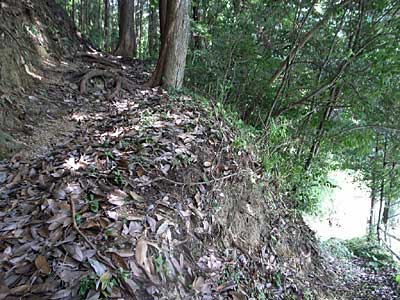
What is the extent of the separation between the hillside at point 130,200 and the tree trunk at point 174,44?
32 cm

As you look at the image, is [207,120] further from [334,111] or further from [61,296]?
[334,111]

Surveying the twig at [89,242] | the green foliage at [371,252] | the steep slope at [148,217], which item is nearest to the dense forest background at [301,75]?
the steep slope at [148,217]

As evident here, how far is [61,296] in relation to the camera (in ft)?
5.86

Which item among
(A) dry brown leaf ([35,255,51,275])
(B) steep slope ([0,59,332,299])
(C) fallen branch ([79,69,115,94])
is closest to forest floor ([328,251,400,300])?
(B) steep slope ([0,59,332,299])

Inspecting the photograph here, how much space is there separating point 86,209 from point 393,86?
5440 mm

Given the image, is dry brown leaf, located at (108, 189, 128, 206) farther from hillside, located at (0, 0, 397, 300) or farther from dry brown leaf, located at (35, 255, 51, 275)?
dry brown leaf, located at (35, 255, 51, 275)

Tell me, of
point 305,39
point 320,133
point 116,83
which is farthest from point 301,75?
point 116,83

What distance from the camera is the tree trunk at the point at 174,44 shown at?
5137mm

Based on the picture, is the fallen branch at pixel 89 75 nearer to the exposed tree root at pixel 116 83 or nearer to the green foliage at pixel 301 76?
the exposed tree root at pixel 116 83

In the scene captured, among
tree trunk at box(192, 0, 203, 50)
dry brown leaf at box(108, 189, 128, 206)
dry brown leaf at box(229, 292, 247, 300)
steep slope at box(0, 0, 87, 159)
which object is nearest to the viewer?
dry brown leaf at box(108, 189, 128, 206)

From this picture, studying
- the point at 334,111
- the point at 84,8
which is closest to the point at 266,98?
the point at 334,111

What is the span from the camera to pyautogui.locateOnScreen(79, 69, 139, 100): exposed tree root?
539cm

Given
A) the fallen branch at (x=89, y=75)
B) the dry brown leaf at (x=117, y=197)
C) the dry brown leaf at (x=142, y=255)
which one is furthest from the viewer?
the fallen branch at (x=89, y=75)

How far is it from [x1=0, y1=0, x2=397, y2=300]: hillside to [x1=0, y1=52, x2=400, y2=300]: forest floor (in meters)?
0.01
